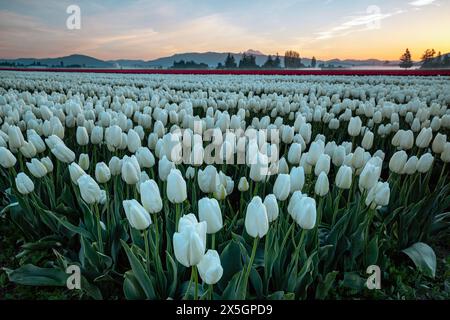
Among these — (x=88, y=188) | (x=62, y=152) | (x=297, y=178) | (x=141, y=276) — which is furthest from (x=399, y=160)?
(x=62, y=152)

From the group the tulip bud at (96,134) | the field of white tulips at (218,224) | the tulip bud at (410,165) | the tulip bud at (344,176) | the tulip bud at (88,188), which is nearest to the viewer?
the field of white tulips at (218,224)

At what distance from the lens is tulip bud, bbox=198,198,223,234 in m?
1.43

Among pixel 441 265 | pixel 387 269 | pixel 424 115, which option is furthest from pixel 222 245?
pixel 424 115

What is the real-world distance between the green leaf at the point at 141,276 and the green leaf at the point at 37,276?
0.59m

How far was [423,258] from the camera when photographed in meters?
2.26

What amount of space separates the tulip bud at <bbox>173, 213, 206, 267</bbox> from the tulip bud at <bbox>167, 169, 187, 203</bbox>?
0.32m

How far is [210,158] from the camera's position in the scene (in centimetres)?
267

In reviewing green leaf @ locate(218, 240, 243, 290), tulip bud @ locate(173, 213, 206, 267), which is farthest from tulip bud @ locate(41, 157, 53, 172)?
tulip bud @ locate(173, 213, 206, 267)

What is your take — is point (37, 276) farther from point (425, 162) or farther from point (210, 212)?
point (425, 162)

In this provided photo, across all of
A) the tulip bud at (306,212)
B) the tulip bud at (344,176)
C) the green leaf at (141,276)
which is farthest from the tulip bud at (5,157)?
the tulip bud at (344,176)

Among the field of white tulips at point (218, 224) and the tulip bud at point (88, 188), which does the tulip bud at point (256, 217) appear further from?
the tulip bud at point (88, 188)

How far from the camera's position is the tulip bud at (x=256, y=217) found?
1396mm

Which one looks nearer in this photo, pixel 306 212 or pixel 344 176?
pixel 306 212

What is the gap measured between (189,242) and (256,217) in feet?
1.00
